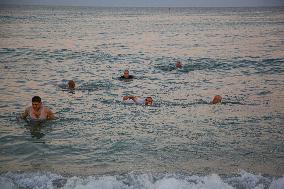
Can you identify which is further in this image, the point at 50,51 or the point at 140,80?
the point at 50,51

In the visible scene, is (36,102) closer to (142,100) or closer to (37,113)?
(37,113)

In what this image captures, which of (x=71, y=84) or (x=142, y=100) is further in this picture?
(x=71, y=84)

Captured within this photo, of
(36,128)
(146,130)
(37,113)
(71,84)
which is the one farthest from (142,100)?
(36,128)

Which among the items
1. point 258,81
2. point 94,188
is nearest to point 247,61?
point 258,81

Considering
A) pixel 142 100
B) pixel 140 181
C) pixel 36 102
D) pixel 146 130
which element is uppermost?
pixel 36 102

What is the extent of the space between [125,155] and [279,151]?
4.03 metres

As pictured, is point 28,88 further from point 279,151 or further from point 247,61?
point 247,61

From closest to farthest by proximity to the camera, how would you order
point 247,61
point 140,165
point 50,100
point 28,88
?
point 140,165 < point 50,100 < point 28,88 < point 247,61

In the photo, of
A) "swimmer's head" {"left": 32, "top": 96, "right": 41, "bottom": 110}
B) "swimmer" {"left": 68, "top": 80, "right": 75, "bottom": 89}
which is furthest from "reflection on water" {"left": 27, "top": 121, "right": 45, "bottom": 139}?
"swimmer" {"left": 68, "top": 80, "right": 75, "bottom": 89}

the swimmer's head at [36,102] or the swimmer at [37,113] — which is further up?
the swimmer's head at [36,102]

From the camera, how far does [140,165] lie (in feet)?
27.3

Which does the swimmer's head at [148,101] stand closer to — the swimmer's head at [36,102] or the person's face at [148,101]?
the person's face at [148,101]

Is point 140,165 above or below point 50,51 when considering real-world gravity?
below

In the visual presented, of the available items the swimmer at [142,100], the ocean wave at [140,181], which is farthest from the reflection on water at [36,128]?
the swimmer at [142,100]
